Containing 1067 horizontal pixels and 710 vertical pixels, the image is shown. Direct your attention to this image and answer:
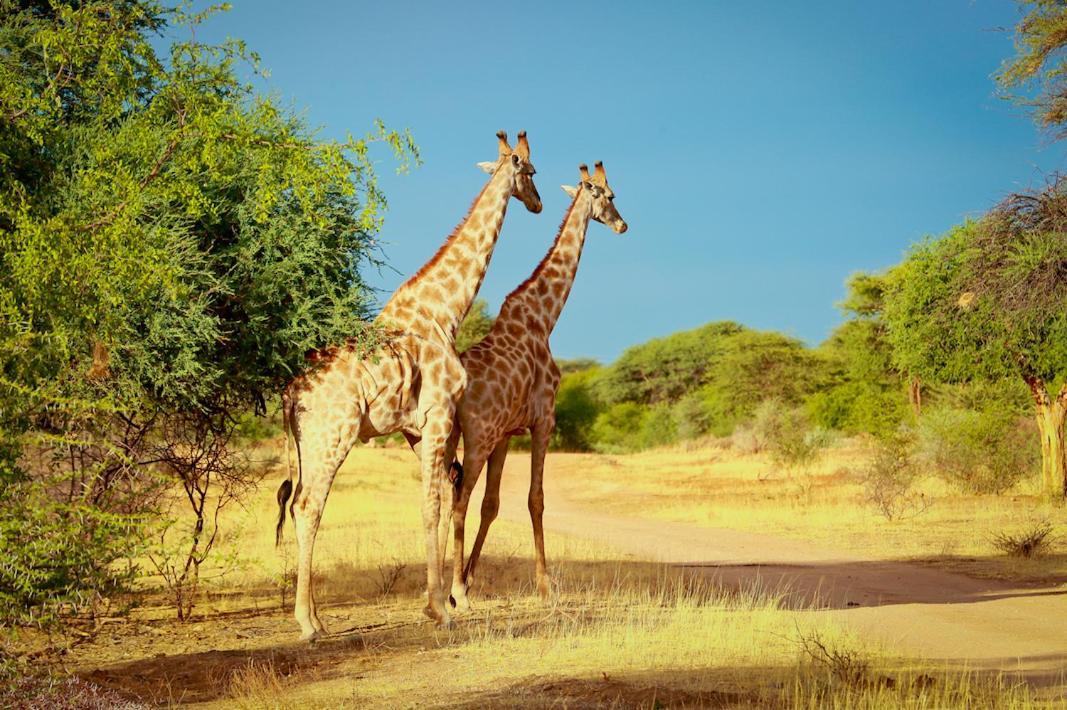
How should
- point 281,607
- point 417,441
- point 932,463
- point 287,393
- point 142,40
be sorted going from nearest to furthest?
point 142,40
point 287,393
point 417,441
point 281,607
point 932,463

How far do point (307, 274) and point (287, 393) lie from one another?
977mm

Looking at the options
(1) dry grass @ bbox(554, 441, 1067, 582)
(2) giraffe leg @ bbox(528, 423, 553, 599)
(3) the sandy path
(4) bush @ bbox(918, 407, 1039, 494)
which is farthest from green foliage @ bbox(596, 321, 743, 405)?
(2) giraffe leg @ bbox(528, 423, 553, 599)

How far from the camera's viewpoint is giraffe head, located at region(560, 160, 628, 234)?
1146 centimetres

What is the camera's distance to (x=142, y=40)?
795cm

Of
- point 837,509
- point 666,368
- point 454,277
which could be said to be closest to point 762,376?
point 666,368

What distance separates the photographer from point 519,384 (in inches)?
393

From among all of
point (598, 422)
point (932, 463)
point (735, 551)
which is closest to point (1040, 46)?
point (735, 551)

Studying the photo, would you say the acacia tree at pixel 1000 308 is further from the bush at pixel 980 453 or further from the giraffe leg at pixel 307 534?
the giraffe leg at pixel 307 534

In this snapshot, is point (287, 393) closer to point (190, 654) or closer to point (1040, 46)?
point (190, 654)

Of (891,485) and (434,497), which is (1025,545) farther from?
(434,497)

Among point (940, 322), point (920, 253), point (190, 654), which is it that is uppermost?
point (920, 253)

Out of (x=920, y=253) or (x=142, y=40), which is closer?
(x=142, y=40)

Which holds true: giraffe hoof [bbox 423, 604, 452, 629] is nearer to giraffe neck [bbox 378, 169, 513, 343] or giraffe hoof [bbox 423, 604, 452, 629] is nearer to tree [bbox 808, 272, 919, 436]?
giraffe neck [bbox 378, 169, 513, 343]

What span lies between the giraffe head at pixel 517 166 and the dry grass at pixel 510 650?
384 cm
